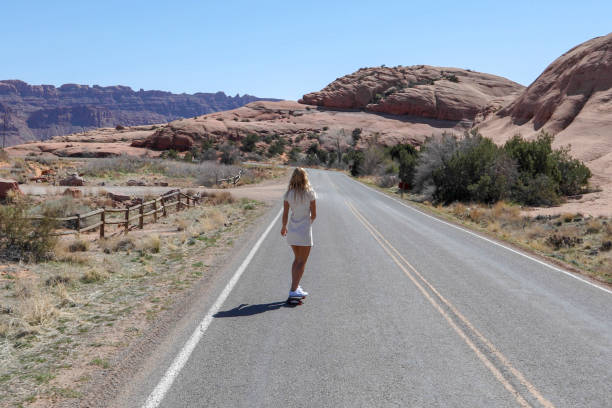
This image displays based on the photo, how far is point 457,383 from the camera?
4.31 metres

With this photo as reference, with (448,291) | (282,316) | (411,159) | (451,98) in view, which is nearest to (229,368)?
(282,316)

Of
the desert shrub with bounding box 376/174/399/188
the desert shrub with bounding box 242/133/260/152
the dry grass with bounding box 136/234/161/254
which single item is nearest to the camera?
the dry grass with bounding box 136/234/161/254

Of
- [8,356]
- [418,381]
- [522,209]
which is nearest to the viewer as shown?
[418,381]

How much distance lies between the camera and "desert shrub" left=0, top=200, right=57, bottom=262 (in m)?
10.1

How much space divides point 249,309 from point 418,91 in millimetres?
106860

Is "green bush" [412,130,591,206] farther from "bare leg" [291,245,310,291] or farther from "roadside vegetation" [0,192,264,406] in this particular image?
"bare leg" [291,245,310,291]

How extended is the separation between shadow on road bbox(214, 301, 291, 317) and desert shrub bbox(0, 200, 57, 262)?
20.1 ft

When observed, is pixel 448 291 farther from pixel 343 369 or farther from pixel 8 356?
pixel 8 356

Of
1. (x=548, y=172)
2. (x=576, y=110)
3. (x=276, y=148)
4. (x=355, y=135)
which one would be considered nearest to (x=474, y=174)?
(x=548, y=172)

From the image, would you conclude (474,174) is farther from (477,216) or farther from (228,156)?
(228,156)

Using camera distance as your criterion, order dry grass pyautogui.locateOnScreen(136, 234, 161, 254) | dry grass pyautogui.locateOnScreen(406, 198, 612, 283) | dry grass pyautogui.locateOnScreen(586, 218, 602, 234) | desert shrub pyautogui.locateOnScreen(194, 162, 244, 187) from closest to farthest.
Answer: dry grass pyautogui.locateOnScreen(136, 234, 161, 254) < dry grass pyautogui.locateOnScreen(406, 198, 612, 283) < dry grass pyautogui.locateOnScreen(586, 218, 602, 234) < desert shrub pyautogui.locateOnScreen(194, 162, 244, 187)

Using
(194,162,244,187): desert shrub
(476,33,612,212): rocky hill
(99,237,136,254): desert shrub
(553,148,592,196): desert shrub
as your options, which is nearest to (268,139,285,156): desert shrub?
(476,33,612,212): rocky hill

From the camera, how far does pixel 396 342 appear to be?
17.4 ft

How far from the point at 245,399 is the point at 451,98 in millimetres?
108711
